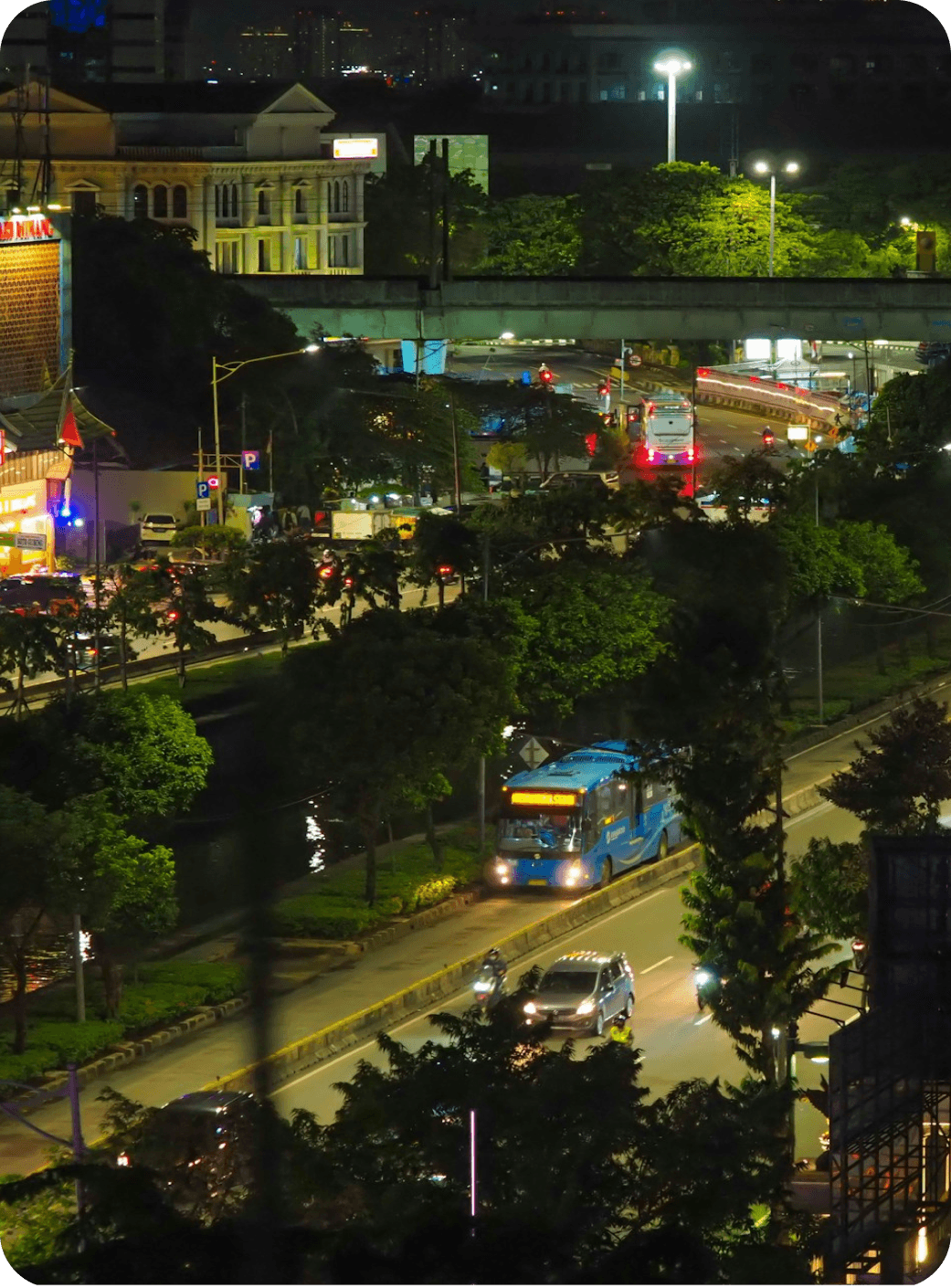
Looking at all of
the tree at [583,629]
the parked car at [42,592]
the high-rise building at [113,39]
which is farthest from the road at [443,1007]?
the high-rise building at [113,39]

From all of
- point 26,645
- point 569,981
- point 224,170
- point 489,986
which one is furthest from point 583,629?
point 224,170

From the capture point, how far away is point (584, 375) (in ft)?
157

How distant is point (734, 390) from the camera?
147ft

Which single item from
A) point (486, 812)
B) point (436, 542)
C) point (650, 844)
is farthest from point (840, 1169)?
point (436, 542)

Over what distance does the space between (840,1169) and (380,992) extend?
272 inches

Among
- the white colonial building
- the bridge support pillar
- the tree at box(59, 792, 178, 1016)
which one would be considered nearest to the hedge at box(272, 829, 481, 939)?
the tree at box(59, 792, 178, 1016)

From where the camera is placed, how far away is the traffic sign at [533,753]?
20.6 metres

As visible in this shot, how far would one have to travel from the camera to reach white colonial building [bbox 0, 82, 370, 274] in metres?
45.4

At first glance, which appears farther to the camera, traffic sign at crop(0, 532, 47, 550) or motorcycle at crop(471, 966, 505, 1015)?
traffic sign at crop(0, 532, 47, 550)

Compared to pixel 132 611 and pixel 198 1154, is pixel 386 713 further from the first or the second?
pixel 198 1154

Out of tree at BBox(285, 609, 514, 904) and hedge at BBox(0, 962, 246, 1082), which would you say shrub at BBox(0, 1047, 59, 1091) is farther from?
tree at BBox(285, 609, 514, 904)

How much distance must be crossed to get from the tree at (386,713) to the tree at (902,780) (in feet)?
11.2

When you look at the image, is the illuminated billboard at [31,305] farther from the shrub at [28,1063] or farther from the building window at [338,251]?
the shrub at [28,1063]

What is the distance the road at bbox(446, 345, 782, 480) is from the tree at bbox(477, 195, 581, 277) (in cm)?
173
